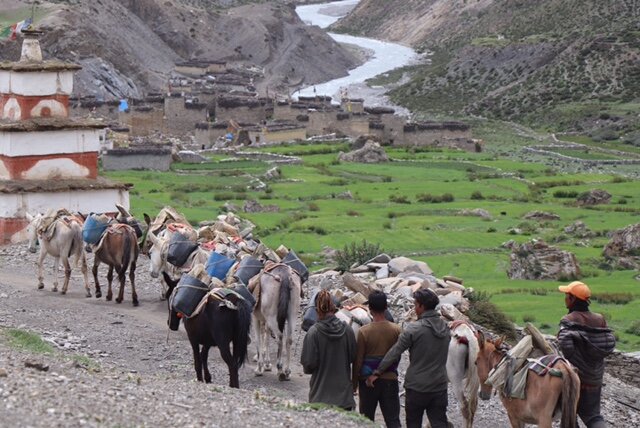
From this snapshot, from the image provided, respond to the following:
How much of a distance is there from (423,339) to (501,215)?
37.3 meters

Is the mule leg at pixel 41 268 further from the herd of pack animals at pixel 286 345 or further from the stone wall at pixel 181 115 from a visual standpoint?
the stone wall at pixel 181 115

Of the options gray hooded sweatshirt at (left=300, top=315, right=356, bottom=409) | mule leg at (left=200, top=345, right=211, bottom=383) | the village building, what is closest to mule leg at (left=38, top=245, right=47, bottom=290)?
the village building

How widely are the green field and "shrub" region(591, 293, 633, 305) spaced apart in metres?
0.16

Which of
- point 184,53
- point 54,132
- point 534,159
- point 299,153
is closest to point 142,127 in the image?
point 299,153

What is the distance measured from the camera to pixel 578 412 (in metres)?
14.7

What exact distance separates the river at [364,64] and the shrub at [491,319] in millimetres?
82977

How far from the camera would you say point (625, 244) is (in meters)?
39.9

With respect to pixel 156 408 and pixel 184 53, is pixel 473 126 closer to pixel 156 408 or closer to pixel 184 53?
pixel 184 53

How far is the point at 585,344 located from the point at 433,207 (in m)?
39.5

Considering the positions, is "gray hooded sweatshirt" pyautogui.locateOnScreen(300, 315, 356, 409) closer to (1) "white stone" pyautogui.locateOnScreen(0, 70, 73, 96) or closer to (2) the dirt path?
(2) the dirt path

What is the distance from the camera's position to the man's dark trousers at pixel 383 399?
14.6 m

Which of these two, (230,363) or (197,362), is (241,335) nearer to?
(230,363)

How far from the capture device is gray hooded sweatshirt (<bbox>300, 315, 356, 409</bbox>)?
14.4 meters

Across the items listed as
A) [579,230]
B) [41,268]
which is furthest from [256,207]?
[41,268]
